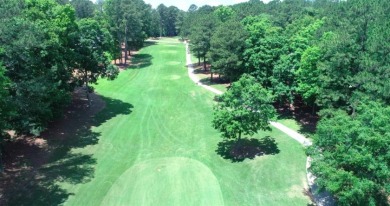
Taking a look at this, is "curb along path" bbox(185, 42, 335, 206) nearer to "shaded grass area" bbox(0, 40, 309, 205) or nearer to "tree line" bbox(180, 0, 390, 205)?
"shaded grass area" bbox(0, 40, 309, 205)

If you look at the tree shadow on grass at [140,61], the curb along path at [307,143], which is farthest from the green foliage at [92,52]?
the tree shadow on grass at [140,61]

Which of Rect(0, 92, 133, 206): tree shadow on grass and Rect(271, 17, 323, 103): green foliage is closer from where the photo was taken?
Rect(0, 92, 133, 206): tree shadow on grass

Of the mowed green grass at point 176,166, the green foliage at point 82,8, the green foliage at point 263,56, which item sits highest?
the green foliage at point 82,8

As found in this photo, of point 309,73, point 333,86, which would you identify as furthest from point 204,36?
point 333,86

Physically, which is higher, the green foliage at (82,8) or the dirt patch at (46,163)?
the green foliage at (82,8)

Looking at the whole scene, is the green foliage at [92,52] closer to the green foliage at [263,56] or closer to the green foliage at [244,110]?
the green foliage at [244,110]

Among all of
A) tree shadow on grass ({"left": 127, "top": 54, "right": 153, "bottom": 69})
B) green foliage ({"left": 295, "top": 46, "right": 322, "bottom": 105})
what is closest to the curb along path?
green foliage ({"left": 295, "top": 46, "right": 322, "bottom": 105})

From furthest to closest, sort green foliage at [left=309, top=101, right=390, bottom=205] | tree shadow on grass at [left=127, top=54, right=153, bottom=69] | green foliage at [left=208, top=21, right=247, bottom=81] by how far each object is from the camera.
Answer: tree shadow on grass at [left=127, top=54, right=153, bottom=69], green foliage at [left=208, top=21, right=247, bottom=81], green foliage at [left=309, top=101, right=390, bottom=205]
